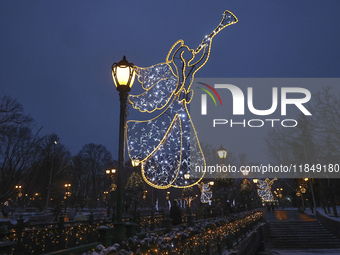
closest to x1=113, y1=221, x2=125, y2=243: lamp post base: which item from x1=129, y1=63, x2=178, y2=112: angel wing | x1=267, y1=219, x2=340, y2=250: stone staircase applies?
x1=129, y1=63, x2=178, y2=112: angel wing

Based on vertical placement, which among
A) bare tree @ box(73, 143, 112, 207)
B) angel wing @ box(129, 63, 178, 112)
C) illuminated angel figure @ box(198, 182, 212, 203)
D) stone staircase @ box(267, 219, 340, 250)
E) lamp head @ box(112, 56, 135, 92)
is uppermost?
bare tree @ box(73, 143, 112, 207)

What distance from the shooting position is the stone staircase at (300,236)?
1992cm

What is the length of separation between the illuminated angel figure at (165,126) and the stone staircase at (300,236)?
1523cm

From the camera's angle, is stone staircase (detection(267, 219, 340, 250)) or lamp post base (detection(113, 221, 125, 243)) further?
stone staircase (detection(267, 219, 340, 250))

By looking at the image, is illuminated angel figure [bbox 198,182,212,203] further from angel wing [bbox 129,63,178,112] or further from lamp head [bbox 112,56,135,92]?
lamp head [bbox 112,56,135,92]

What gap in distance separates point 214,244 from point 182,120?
4664 mm

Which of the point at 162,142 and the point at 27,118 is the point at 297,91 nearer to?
the point at 162,142

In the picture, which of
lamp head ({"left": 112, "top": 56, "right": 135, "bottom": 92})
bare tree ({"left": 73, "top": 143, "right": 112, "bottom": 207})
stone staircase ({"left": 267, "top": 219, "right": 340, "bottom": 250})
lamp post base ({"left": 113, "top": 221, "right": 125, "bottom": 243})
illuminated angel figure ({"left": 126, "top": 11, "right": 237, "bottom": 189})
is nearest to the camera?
lamp post base ({"left": 113, "top": 221, "right": 125, "bottom": 243})

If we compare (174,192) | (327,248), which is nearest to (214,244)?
(327,248)

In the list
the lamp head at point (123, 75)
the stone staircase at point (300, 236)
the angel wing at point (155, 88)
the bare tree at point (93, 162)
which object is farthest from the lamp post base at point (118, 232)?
the bare tree at point (93, 162)

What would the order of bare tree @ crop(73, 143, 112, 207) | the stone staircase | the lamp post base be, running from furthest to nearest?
1. bare tree @ crop(73, 143, 112, 207)
2. the stone staircase
3. the lamp post base

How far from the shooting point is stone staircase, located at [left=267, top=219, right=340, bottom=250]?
19.9 meters

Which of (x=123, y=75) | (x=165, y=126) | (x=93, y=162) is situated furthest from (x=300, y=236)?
(x=93, y=162)

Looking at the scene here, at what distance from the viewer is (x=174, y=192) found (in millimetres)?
70438
